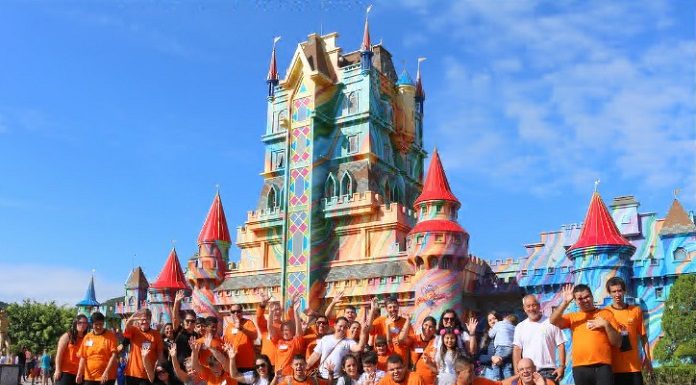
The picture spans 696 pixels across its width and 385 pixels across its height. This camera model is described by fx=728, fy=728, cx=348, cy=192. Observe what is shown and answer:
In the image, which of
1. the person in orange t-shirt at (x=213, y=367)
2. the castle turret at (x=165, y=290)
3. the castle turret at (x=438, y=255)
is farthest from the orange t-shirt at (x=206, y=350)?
the castle turret at (x=165, y=290)

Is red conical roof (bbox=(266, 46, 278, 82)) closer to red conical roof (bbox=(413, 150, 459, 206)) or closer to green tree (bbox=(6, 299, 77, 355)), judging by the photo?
red conical roof (bbox=(413, 150, 459, 206))

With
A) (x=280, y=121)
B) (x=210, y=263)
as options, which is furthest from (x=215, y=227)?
(x=280, y=121)

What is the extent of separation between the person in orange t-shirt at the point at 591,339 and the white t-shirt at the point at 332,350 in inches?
116

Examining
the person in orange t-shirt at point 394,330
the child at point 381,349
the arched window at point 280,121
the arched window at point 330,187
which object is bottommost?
the child at point 381,349

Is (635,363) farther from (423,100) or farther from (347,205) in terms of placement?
(423,100)

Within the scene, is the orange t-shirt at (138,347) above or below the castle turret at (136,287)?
below

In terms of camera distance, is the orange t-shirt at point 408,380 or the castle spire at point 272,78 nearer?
the orange t-shirt at point 408,380

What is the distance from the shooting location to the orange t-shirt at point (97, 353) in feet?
32.9

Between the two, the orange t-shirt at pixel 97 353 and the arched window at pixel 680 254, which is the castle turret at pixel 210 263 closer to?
the arched window at pixel 680 254

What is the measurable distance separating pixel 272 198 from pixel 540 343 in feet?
94.2

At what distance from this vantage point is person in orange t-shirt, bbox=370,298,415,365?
9.84 metres

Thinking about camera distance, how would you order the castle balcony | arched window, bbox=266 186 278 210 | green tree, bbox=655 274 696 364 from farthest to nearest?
arched window, bbox=266 186 278 210 → the castle balcony → green tree, bbox=655 274 696 364

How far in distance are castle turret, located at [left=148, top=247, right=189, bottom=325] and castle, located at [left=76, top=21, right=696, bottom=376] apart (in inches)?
2.6

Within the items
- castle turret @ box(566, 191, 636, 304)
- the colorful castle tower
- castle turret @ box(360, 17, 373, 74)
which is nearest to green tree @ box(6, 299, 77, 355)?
the colorful castle tower
